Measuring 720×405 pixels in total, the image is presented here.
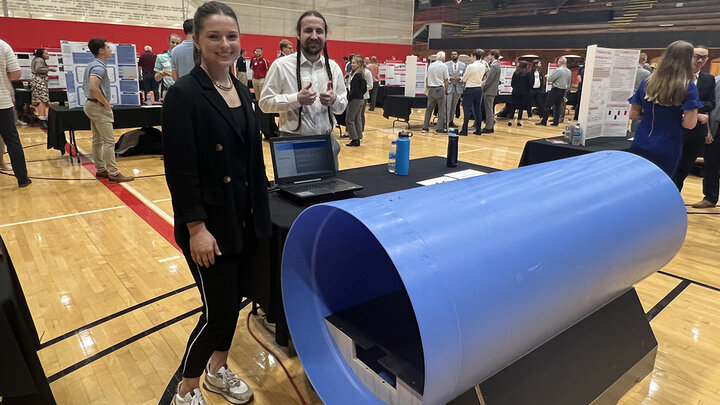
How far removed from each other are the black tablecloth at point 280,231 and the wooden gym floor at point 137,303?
0.32 m

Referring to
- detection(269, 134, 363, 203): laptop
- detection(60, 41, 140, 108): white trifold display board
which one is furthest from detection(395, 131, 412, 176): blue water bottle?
detection(60, 41, 140, 108): white trifold display board

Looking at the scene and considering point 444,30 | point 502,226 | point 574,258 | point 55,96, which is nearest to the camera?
point 502,226

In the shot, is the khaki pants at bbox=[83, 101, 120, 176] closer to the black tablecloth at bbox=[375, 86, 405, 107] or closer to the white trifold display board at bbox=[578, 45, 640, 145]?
the white trifold display board at bbox=[578, 45, 640, 145]

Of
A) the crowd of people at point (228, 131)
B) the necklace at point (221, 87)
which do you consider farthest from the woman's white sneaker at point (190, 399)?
the necklace at point (221, 87)

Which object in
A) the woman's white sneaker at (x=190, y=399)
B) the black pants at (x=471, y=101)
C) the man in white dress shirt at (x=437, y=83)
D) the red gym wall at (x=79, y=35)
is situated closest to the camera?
the woman's white sneaker at (x=190, y=399)

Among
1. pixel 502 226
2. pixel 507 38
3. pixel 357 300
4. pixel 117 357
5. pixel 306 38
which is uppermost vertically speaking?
pixel 507 38

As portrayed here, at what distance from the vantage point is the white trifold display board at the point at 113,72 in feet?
18.9

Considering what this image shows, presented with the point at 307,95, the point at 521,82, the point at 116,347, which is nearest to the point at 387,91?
the point at 521,82

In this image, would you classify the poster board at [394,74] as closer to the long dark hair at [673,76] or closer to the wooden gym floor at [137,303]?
the wooden gym floor at [137,303]

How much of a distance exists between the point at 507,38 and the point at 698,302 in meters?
17.5

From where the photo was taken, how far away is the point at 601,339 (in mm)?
1715

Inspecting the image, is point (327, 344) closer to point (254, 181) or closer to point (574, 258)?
point (254, 181)

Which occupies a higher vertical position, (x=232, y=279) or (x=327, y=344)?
(x=232, y=279)

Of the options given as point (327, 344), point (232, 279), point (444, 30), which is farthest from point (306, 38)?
point (444, 30)
